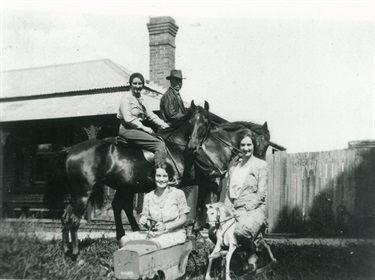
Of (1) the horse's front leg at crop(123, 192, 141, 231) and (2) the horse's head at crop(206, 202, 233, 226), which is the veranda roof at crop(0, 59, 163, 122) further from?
(2) the horse's head at crop(206, 202, 233, 226)

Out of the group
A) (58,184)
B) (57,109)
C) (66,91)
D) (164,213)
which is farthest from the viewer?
(66,91)

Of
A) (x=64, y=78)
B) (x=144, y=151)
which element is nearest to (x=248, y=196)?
(x=144, y=151)

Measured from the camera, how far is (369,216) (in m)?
11.2

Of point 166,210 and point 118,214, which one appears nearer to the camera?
point 166,210

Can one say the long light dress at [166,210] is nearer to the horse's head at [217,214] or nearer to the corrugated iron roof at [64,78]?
the horse's head at [217,214]

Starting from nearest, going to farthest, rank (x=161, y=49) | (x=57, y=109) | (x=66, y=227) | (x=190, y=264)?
(x=190, y=264) < (x=66, y=227) < (x=57, y=109) < (x=161, y=49)

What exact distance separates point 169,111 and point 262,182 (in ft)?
11.7

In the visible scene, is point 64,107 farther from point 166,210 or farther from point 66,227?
point 166,210

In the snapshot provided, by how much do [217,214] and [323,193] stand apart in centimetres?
756

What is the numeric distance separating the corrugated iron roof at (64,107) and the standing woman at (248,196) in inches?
303

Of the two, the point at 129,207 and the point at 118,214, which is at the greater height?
the point at 129,207

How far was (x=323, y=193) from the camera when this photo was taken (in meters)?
12.1

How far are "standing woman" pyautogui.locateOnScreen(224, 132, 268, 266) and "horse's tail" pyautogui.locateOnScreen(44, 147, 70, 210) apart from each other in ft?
11.8

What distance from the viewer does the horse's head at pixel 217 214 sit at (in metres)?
5.41
